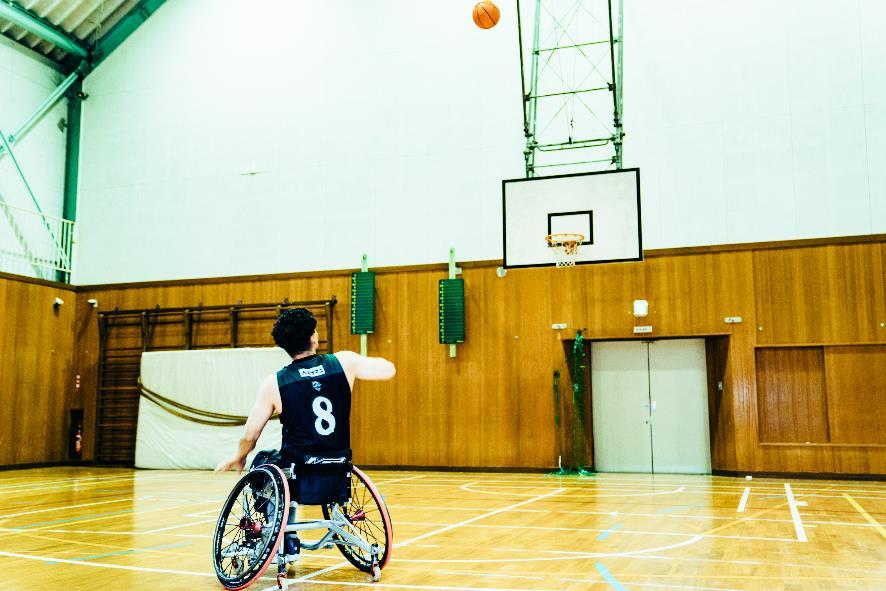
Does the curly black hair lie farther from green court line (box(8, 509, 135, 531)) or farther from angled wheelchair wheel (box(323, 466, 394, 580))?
green court line (box(8, 509, 135, 531))

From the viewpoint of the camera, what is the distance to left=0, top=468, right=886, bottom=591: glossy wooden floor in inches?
169

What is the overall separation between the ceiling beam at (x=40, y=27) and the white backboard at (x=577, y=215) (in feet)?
31.0

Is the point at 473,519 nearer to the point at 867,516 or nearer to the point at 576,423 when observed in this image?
the point at 867,516

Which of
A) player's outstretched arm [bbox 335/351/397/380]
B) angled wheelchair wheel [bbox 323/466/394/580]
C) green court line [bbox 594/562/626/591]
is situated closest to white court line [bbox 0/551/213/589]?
angled wheelchair wheel [bbox 323/466/394/580]

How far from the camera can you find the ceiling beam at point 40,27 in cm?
1351

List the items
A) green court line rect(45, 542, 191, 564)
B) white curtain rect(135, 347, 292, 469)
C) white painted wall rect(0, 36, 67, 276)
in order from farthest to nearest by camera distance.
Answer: white painted wall rect(0, 36, 67, 276), white curtain rect(135, 347, 292, 469), green court line rect(45, 542, 191, 564)

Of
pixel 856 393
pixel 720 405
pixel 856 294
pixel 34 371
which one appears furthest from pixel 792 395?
pixel 34 371

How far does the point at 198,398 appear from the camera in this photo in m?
13.5

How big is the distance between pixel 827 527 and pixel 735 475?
16.6 feet

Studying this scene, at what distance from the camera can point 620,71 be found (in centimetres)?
1162

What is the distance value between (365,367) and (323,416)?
325 mm

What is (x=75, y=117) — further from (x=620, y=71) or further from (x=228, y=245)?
(x=620, y=71)

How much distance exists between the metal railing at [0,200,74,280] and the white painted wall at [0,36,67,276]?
0.06 ft

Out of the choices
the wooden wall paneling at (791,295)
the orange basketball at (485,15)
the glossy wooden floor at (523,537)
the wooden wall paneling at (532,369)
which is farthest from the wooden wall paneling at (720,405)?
the orange basketball at (485,15)
